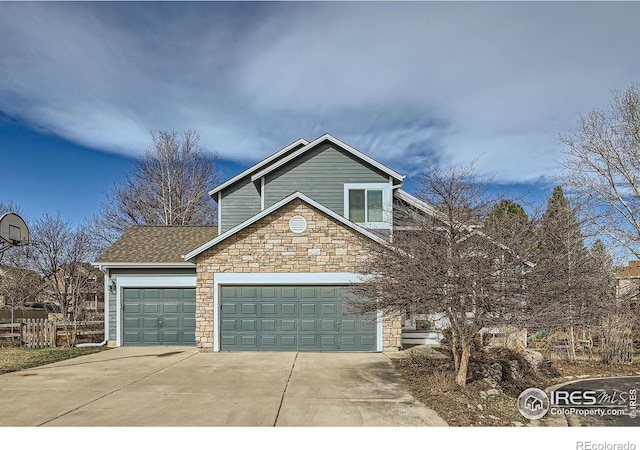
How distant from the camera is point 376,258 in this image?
927 centimetres

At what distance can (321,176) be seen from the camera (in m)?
15.9

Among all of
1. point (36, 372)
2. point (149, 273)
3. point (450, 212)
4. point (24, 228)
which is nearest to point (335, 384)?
point (450, 212)

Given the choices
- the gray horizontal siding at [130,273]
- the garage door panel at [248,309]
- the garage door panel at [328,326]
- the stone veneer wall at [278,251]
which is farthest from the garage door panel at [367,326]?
the gray horizontal siding at [130,273]

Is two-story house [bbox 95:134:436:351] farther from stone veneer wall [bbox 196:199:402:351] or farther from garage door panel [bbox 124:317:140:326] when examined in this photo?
garage door panel [bbox 124:317:140:326]

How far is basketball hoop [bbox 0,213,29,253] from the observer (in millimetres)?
12062

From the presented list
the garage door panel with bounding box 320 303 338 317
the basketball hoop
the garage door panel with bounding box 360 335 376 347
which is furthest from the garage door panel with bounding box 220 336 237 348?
the basketball hoop

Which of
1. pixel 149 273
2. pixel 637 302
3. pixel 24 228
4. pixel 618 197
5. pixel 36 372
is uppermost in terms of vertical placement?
pixel 618 197

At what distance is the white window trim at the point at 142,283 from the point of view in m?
14.3

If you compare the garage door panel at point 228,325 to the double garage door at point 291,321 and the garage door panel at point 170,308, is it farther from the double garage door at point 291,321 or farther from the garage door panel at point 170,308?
the garage door panel at point 170,308

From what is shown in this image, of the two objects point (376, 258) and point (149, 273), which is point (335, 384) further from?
point (149, 273)

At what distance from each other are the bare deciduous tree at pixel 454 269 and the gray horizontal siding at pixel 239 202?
8697 mm

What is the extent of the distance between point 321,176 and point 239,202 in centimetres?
355

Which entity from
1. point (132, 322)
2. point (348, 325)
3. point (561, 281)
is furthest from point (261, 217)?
point (561, 281)

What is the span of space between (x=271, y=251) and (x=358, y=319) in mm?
3562
